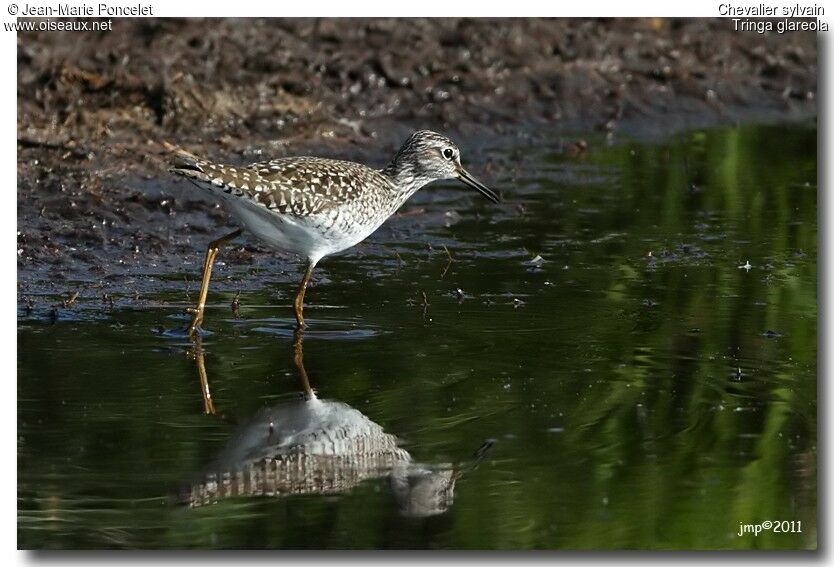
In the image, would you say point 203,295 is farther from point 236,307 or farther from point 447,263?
point 447,263

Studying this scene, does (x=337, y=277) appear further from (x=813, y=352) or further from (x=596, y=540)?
(x=596, y=540)

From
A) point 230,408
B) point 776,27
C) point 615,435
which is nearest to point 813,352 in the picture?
point 615,435

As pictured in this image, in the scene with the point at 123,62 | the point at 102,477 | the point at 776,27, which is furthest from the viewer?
the point at 123,62

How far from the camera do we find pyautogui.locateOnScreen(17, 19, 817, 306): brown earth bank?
12.6 m

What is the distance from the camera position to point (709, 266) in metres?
12.3

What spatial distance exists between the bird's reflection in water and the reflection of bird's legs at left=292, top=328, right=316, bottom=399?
0.35m

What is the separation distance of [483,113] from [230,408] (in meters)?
9.00

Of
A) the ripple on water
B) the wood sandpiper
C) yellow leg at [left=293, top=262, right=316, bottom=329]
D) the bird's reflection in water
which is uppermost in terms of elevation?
the wood sandpiper

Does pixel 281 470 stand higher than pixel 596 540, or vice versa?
pixel 281 470

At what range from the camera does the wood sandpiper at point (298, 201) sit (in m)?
9.82

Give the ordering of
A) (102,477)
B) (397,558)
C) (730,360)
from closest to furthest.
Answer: (397,558)
(102,477)
(730,360)

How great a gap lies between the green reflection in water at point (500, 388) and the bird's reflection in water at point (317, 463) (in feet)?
0.33

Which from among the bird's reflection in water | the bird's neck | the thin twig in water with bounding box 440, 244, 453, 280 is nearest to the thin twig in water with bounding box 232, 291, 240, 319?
the bird's neck

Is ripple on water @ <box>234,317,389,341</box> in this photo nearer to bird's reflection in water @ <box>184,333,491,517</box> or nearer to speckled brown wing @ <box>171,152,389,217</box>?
speckled brown wing @ <box>171,152,389,217</box>
